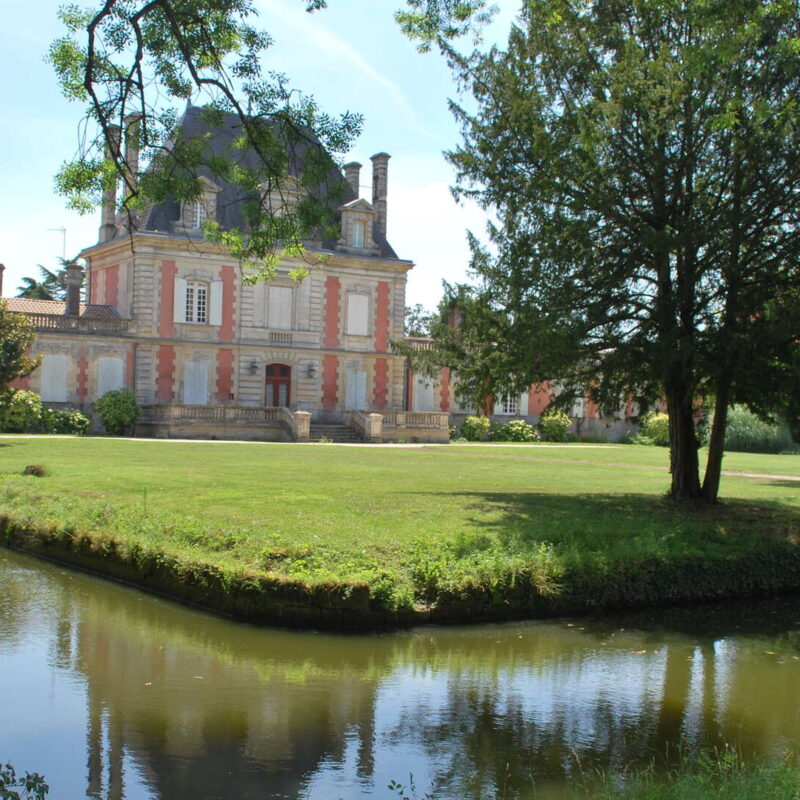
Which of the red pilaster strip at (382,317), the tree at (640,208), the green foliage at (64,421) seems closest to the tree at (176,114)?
the tree at (640,208)

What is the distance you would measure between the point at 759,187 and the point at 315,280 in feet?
89.7

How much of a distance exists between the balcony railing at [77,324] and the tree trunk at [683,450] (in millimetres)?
25020

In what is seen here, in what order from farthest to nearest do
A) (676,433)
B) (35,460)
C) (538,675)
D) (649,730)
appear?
(35,460)
(676,433)
(538,675)
(649,730)

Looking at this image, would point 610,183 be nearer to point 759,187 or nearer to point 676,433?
point 759,187

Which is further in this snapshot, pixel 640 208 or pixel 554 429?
pixel 554 429

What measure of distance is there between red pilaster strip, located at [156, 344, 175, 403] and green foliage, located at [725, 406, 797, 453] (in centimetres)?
2202

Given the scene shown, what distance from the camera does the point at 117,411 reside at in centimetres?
3278

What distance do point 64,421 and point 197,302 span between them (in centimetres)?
730

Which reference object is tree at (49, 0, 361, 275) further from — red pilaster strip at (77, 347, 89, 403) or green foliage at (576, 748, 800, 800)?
red pilaster strip at (77, 347, 89, 403)

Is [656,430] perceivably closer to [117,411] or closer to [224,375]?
[224,375]

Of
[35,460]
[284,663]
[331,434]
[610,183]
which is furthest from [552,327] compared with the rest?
[331,434]

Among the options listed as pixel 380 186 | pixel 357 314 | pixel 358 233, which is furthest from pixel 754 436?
pixel 380 186

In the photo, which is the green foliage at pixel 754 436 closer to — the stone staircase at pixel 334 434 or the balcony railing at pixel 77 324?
the stone staircase at pixel 334 434

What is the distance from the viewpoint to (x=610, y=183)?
511 inches
